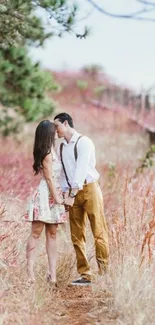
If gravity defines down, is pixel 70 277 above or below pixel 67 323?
above

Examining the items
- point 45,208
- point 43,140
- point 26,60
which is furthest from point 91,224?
point 26,60

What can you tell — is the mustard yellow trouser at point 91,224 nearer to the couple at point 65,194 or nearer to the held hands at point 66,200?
the couple at point 65,194

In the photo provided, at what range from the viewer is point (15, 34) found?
7.04m

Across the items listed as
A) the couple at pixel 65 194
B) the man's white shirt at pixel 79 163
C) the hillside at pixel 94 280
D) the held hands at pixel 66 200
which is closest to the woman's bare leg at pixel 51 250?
the couple at pixel 65 194

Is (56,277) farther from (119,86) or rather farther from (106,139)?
(119,86)

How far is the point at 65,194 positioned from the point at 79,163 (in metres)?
0.36


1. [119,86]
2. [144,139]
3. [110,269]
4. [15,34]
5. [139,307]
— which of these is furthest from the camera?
[119,86]

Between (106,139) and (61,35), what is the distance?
29.5 feet

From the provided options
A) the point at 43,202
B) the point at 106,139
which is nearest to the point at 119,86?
the point at 106,139

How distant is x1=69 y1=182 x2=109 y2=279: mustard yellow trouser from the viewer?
622 centimetres

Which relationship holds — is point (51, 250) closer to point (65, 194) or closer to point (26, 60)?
point (65, 194)

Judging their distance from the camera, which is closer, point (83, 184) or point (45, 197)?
point (45, 197)

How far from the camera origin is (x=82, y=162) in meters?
6.05

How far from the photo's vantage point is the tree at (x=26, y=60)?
7.17 meters
